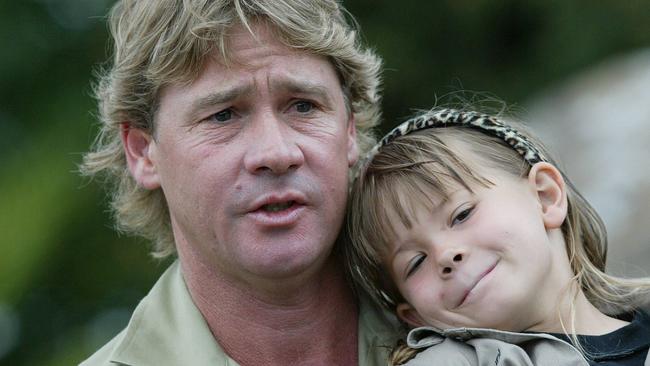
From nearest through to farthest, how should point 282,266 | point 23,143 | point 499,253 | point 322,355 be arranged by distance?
point 499,253 → point 282,266 → point 322,355 → point 23,143

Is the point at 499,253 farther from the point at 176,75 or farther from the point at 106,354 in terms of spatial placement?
the point at 106,354

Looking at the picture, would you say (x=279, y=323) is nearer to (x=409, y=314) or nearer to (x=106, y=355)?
(x=409, y=314)

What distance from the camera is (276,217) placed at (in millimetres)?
3914

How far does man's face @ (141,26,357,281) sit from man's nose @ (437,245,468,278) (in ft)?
1.37

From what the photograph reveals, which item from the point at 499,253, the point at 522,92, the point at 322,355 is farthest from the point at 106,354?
the point at 522,92

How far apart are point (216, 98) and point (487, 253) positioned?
2.92 feet

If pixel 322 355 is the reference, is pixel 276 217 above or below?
above

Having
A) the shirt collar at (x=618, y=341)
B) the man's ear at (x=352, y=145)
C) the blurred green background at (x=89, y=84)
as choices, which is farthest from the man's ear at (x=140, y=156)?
the blurred green background at (x=89, y=84)

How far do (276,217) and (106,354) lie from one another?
0.83 m

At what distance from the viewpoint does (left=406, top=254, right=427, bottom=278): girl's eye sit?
12.6 feet

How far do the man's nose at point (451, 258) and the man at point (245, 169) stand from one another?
1.37 ft

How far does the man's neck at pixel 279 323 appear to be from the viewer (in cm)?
422

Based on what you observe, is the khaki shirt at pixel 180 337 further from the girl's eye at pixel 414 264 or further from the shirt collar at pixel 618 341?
the shirt collar at pixel 618 341

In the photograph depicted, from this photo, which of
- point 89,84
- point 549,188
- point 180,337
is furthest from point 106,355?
point 89,84
